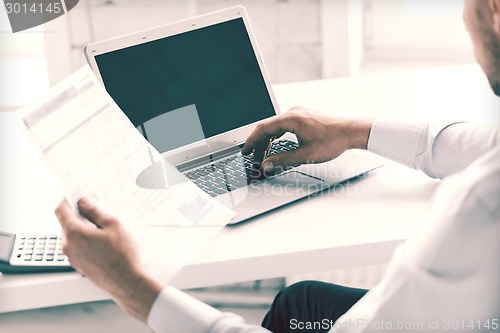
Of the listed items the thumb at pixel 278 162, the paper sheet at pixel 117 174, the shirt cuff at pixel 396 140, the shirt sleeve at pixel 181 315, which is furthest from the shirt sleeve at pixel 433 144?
the shirt sleeve at pixel 181 315

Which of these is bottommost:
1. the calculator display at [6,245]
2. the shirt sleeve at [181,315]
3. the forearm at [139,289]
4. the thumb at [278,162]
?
the shirt sleeve at [181,315]

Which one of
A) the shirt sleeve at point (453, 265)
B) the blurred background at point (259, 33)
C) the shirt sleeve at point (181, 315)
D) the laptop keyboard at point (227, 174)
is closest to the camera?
the shirt sleeve at point (453, 265)

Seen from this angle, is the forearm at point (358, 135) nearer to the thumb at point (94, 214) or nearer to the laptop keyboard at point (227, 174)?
the laptop keyboard at point (227, 174)

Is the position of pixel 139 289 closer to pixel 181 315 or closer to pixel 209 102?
pixel 181 315

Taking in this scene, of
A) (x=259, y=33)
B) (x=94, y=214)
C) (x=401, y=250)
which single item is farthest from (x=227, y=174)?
(x=259, y=33)

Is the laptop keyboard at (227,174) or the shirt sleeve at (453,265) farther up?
the shirt sleeve at (453,265)

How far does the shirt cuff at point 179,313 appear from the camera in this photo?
0.69 m

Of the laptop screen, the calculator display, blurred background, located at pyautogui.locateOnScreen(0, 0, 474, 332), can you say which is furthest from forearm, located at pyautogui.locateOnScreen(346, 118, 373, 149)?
blurred background, located at pyautogui.locateOnScreen(0, 0, 474, 332)

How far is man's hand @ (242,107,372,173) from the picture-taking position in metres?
0.98

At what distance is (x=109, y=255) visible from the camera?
2.25 ft

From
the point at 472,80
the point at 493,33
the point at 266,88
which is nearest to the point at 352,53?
the point at 472,80

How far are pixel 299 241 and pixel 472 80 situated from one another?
726 millimetres

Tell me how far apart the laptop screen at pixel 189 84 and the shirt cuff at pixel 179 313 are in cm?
34

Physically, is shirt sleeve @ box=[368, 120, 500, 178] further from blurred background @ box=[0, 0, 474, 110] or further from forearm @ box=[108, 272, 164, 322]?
blurred background @ box=[0, 0, 474, 110]
